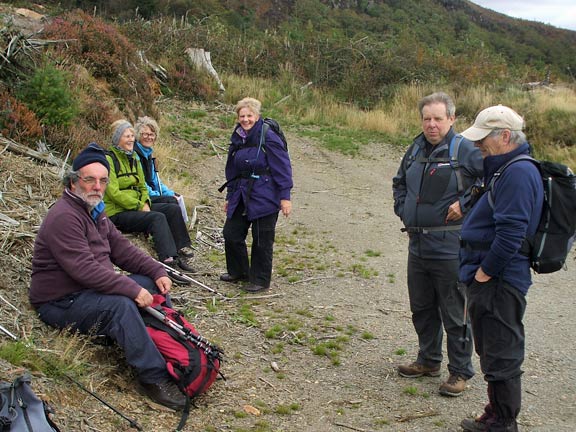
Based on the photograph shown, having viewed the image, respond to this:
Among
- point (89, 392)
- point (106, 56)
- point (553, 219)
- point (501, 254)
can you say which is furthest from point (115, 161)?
point (106, 56)

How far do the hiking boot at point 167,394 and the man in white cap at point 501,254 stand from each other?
1.92 m

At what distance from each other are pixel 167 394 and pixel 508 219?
7.76ft

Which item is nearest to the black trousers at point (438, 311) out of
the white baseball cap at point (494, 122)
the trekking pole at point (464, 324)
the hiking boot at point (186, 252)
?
the trekking pole at point (464, 324)

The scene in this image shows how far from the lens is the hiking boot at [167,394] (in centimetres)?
425

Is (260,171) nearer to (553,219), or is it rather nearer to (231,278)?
(231,278)

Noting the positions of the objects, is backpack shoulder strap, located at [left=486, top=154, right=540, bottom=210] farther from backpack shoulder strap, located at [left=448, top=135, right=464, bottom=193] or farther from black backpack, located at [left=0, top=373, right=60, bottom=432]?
black backpack, located at [left=0, top=373, right=60, bottom=432]

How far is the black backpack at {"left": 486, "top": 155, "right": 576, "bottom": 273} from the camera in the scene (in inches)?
147

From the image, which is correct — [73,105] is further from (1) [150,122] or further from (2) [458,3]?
(2) [458,3]

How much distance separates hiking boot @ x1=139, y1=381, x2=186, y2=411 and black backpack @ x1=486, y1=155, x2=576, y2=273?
7.59ft

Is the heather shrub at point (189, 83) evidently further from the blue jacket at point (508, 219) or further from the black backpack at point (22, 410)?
the black backpack at point (22, 410)

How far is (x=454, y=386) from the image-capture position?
483 cm

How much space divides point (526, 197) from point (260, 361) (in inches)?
101

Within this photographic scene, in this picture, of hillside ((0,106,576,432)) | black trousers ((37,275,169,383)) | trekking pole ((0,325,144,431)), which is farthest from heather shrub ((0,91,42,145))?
trekking pole ((0,325,144,431))

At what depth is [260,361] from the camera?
17.4ft
